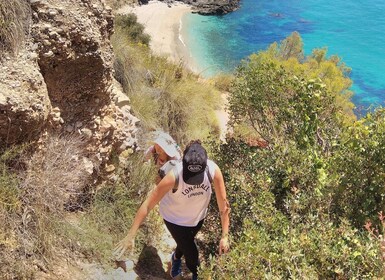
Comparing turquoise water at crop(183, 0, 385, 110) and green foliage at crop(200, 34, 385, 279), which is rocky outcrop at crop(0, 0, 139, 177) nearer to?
green foliage at crop(200, 34, 385, 279)

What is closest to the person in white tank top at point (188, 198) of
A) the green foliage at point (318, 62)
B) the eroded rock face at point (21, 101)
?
the eroded rock face at point (21, 101)

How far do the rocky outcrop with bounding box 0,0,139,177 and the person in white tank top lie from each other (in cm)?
144

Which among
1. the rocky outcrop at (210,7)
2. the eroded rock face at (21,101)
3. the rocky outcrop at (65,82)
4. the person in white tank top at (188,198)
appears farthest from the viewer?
the rocky outcrop at (210,7)

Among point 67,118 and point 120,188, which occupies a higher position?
point 67,118

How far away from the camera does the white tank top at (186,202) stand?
375 cm

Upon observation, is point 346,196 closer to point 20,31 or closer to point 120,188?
point 120,188

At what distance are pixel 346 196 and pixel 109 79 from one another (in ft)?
10.3

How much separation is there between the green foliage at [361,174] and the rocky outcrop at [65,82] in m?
2.89

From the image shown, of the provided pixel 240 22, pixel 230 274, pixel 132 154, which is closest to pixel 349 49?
pixel 240 22

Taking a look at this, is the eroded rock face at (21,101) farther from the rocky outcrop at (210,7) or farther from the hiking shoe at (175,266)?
the rocky outcrop at (210,7)

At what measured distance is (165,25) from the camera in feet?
103

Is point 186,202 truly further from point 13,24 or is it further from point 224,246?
point 13,24

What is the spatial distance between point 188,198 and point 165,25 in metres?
28.9

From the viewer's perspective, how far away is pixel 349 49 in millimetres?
34031
